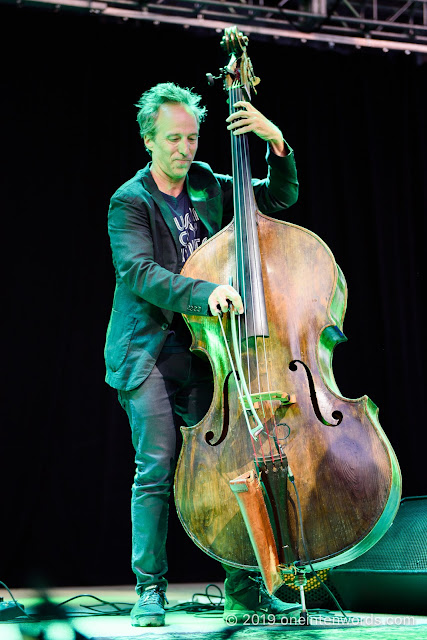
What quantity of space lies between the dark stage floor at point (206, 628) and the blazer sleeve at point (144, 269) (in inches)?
32.8

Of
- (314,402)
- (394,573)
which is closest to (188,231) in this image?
(314,402)

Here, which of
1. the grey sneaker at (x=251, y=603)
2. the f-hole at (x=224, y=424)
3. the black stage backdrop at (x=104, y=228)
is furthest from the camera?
the black stage backdrop at (x=104, y=228)

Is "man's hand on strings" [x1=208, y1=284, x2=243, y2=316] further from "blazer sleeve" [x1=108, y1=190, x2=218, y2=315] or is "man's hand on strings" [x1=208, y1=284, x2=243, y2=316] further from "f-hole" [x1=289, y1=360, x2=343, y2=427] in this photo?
"f-hole" [x1=289, y1=360, x2=343, y2=427]

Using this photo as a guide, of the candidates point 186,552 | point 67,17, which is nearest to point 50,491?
point 186,552

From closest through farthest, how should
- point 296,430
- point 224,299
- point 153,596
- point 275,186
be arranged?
point 296,430 → point 224,299 → point 153,596 → point 275,186

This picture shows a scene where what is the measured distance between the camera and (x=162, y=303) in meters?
2.16

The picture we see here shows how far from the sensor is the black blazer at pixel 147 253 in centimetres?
223

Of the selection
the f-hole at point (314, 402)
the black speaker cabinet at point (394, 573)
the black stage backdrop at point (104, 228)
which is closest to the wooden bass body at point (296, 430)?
the f-hole at point (314, 402)

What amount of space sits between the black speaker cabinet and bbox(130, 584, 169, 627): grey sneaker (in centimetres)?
66

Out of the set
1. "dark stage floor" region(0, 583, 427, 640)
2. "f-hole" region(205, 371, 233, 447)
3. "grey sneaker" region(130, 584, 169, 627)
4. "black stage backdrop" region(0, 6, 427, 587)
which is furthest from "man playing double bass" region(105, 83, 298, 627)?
"black stage backdrop" region(0, 6, 427, 587)

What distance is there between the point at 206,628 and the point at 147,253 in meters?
1.10

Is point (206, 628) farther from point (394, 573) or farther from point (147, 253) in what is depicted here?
point (147, 253)

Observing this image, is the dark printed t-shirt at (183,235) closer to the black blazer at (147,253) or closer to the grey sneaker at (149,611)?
the black blazer at (147,253)

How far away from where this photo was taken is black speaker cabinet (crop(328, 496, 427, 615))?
2211mm
